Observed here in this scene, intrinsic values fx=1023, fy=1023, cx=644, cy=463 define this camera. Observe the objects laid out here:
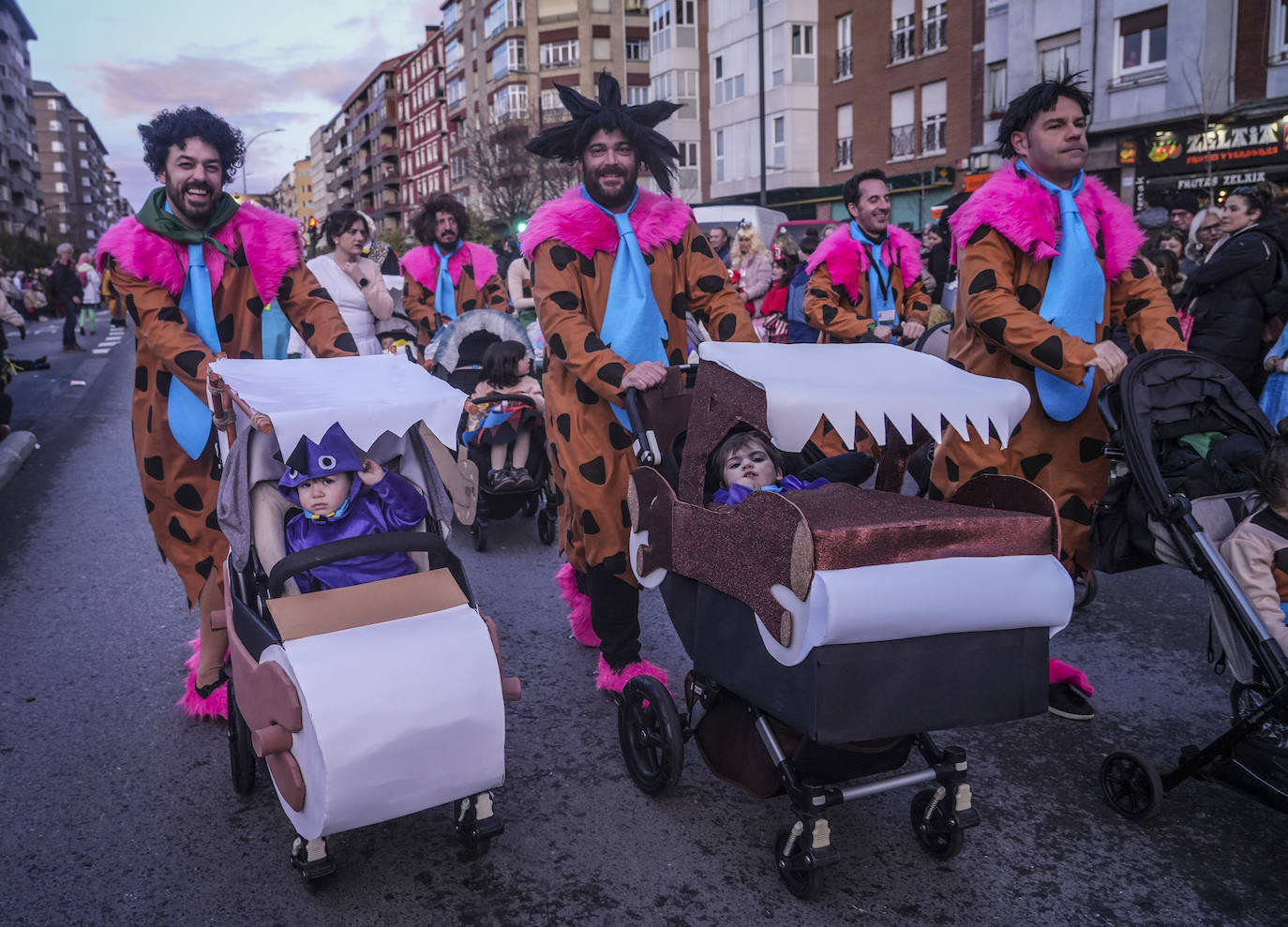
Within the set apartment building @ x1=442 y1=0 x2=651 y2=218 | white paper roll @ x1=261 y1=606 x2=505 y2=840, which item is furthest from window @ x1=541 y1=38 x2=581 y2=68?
white paper roll @ x1=261 y1=606 x2=505 y2=840

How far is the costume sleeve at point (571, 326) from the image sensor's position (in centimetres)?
337

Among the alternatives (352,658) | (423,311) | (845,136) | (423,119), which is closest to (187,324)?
(352,658)

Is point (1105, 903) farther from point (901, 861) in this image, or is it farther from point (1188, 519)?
point (1188, 519)

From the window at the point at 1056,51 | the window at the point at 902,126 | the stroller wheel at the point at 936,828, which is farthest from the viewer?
the window at the point at 902,126

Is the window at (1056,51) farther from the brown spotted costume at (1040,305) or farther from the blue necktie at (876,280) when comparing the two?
the brown spotted costume at (1040,305)

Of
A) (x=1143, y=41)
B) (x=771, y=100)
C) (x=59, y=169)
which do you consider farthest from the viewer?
(x=59, y=169)

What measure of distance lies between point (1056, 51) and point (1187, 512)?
23032 millimetres

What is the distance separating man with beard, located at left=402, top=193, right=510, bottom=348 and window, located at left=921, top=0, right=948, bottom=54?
80.6ft

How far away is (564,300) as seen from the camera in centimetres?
367

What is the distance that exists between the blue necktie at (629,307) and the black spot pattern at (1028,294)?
1290 mm

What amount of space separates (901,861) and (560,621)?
2389 millimetres

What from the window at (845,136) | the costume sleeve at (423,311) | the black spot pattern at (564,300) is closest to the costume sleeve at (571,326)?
the black spot pattern at (564,300)

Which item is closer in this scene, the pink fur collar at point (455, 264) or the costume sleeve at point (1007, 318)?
the costume sleeve at point (1007, 318)

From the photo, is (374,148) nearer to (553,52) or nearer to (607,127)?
(553,52)
